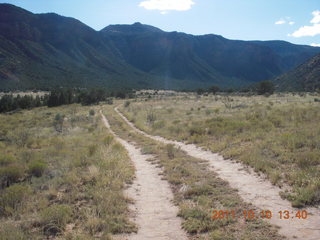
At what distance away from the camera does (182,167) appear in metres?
7.63

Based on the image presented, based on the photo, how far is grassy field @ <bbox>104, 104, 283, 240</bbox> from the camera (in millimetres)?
3826

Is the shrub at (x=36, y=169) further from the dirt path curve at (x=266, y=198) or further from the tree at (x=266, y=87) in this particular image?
the tree at (x=266, y=87)

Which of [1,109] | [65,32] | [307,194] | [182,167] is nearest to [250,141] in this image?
[182,167]

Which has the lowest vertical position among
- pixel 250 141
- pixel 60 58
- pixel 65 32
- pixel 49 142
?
pixel 49 142

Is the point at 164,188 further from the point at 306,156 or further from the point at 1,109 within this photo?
the point at 1,109

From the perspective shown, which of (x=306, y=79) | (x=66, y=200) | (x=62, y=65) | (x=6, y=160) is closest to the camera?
(x=66, y=200)

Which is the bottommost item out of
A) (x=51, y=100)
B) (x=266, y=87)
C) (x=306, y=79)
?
(x=51, y=100)

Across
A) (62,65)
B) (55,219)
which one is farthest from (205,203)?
Result: (62,65)

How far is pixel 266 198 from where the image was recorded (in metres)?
5.03

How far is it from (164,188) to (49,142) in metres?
10.6
